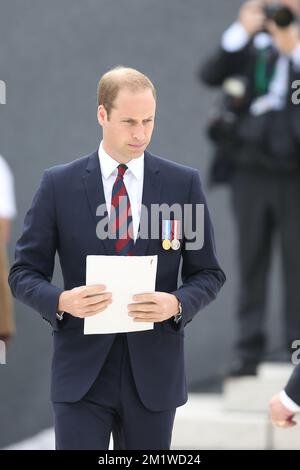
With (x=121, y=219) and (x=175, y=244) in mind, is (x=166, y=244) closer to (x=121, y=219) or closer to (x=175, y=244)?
(x=175, y=244)

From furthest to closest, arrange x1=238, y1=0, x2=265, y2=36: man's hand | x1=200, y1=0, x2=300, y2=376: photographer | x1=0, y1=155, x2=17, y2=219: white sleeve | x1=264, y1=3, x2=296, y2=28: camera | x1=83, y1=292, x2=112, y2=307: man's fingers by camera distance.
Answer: x1=0, y1=155, x2=17, y2=219: white sleeve → x1=238, y1=0, x2=265, y2=36: man's hand → x1=264, y1=3, x2=296, y2=28: camera → x1=200, y1=0, x2=300, y2=376: photographer → x1=83, y1=292, x2=112, y2=307: man's fingers

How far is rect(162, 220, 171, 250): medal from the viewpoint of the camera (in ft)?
10.3

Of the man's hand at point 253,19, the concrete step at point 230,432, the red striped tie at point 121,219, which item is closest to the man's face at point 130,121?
the red striped tie at point 121,219

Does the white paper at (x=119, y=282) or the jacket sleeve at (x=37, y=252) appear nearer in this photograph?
the white paper at (x=119, y=282)

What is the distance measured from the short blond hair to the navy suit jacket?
197 mm

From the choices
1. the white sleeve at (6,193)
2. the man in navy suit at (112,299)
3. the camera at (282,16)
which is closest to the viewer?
the man in navy suit at (112,299)

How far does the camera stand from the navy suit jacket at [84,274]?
3.13 metres

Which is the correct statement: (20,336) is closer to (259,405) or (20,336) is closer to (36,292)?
(259,405)

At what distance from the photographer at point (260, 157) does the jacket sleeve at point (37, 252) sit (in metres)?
2.61

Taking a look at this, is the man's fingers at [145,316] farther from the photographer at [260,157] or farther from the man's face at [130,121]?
the photographer at [260,157]

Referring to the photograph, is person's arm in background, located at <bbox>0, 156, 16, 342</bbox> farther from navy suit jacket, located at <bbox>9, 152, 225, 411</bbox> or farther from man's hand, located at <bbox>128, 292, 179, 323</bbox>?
man's hand, located at <bbox>128, 292, 179, 323</bbox>

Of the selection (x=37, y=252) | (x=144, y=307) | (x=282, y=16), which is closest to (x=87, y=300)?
(x=144, y=307)

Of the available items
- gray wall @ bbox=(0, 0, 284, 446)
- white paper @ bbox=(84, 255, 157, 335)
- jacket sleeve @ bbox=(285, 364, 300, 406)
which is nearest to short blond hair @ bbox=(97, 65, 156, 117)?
white paper @ bbox=(84, 255, 157, 335)

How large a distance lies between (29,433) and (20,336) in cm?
57
